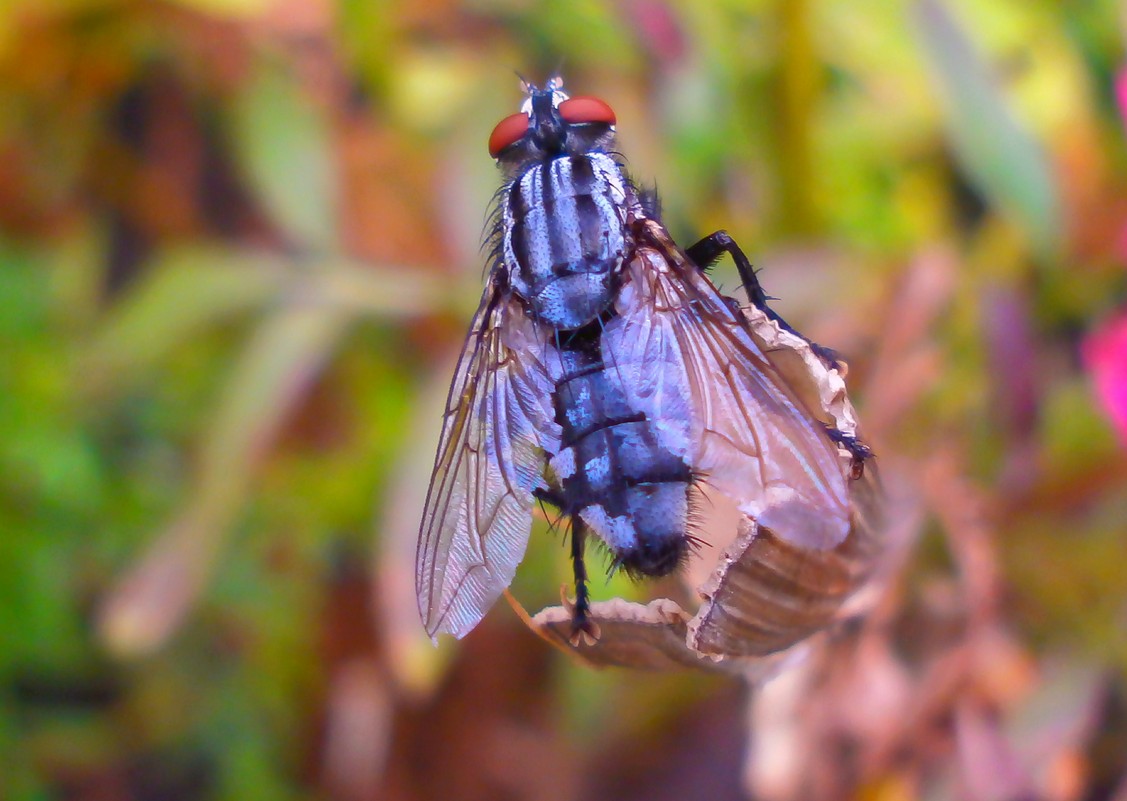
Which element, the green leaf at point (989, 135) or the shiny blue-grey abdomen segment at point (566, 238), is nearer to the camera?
the shiny blue-grey abdomen segment at point (566, 238)

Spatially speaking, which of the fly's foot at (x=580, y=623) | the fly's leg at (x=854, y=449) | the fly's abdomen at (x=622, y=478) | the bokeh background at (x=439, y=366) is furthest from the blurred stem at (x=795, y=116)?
the fly's foot at (x=580, y=623)

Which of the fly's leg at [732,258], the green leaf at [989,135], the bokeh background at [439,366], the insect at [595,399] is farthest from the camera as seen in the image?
the green leaf at [989,135]

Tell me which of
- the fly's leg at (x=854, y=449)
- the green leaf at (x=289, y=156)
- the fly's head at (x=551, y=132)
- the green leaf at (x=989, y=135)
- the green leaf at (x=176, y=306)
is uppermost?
the green leaf at (x=289, y=156)

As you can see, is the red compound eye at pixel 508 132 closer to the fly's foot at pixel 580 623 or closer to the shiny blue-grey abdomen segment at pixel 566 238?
the shiny blue-grey abdomen segment at pixel 566 238

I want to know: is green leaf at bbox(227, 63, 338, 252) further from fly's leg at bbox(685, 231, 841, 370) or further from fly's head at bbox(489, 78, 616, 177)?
fly's leg at bbox(685, 231, 841, 370)

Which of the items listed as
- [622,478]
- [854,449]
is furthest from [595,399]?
[854,449]

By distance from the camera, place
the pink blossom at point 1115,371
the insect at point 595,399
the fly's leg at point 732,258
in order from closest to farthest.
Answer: the insect at point 595,399 < the fly's leg at point 732,258 < the pink blossom at point 1115,371

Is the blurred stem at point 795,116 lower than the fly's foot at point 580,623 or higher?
higher
